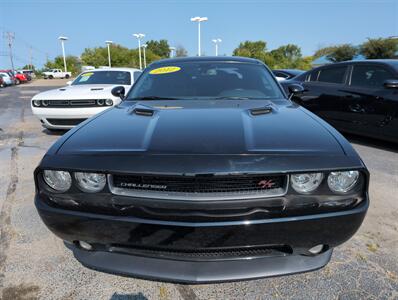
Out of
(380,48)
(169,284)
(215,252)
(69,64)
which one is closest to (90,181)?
(215,252)

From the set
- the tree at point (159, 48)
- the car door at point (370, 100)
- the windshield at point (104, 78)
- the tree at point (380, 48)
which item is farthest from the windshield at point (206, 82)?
the tree at point (159, 48)

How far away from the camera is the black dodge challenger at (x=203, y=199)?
5.23 ft

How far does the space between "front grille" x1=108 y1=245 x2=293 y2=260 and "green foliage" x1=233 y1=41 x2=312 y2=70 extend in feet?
146

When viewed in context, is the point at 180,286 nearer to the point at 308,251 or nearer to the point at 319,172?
the point at 308,251

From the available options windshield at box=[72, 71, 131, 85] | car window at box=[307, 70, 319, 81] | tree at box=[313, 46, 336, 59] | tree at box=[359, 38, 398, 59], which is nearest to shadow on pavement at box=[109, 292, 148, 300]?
car window at box=[307, 70, 319, 81]

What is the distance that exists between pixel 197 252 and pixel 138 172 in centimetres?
51

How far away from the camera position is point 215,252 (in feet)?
5.59

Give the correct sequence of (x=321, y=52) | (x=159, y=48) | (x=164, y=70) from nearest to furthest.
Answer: (x=164, y=70) < (x=321, y=52) < (x=159, y=48)

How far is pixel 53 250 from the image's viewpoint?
2469 mm

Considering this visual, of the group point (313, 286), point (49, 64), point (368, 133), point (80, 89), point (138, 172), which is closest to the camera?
point (138, 172)

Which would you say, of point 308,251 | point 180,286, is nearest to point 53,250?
point 180,286

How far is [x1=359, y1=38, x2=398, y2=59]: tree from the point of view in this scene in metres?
37.3

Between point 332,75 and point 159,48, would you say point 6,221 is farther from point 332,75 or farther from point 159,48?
point 159,48

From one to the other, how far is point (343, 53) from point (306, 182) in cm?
4552
